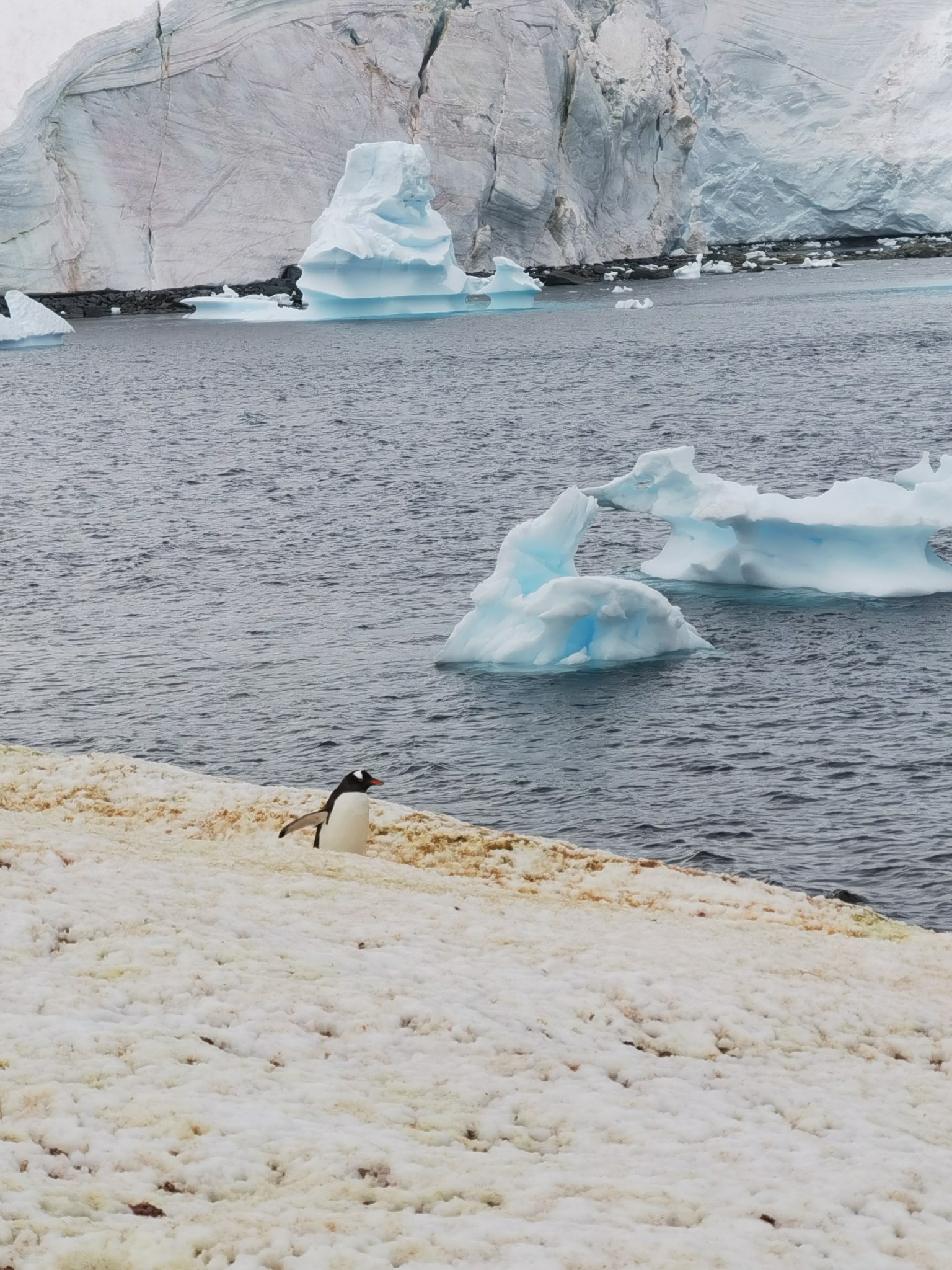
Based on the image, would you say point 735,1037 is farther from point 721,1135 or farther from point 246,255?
point 246,255

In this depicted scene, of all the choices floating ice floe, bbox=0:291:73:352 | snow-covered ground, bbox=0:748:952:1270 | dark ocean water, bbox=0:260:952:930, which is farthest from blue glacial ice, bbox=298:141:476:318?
snow-covered ground, bbox=0:748:952:1270

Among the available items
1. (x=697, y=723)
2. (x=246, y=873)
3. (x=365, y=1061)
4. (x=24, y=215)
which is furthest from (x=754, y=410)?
(x=24, y=215)

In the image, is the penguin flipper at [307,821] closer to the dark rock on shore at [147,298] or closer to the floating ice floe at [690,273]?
the dark rock on shore at [147,298]

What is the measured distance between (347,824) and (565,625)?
8424 millimetres

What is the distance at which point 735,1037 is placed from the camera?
7.29 meters

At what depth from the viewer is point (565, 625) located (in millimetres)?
20156

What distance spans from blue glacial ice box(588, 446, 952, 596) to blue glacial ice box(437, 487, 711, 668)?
329 centimetres

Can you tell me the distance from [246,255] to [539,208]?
60.3ft

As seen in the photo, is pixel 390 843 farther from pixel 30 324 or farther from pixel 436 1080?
pixel 30 324

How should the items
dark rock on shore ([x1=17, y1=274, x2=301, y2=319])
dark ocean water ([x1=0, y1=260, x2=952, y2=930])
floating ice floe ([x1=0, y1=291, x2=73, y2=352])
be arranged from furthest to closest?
dark rock on shore ([x1=17, y1=274, x2=301, y2=319])
floating ice floe ([x1=0, y1=291, x2=73, y2=352])
dark ocean water ([x1=0, y1=260, x2=952, y2=930])

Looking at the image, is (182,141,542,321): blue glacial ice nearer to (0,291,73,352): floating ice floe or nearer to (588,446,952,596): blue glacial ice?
(0,291,73,352): floating ice floe

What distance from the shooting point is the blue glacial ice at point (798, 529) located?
2242 centimetres

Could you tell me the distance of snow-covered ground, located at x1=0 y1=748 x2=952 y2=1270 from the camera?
16.2 feet

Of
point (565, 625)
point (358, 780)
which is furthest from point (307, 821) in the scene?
point (565, 625)
